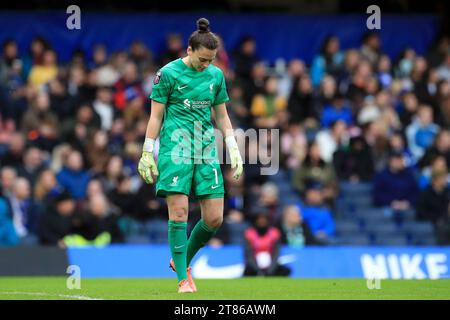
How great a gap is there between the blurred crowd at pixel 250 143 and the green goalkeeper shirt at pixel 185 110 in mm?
6206

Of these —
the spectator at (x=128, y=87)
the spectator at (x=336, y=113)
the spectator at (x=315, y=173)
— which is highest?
the spectator at (x=128, y=87)

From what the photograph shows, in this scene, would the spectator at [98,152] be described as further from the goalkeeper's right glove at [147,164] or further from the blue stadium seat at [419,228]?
the goalkeeper's right glove at [147,164]

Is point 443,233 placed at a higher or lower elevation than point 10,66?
lower

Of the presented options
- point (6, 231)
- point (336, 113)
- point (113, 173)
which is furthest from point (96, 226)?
point (336, 113)

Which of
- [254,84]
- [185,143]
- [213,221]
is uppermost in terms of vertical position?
[254,84]

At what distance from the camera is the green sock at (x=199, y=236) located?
11.7m

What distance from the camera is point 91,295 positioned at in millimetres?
11305

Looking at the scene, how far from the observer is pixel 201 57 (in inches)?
448

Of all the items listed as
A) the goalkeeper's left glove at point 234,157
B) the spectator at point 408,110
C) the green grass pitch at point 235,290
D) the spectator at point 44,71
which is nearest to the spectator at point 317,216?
the spectator at point 408,110

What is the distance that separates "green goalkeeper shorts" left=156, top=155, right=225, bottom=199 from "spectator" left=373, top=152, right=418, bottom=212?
9.68 m

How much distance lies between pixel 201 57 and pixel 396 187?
1017 cm

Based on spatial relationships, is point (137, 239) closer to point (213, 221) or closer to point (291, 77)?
point (291, 77)

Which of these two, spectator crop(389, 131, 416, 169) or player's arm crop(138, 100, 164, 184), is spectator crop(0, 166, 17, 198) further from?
player's arm crop(138, 100, 164, 184)

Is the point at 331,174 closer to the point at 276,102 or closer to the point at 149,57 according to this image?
the point at 276,102
